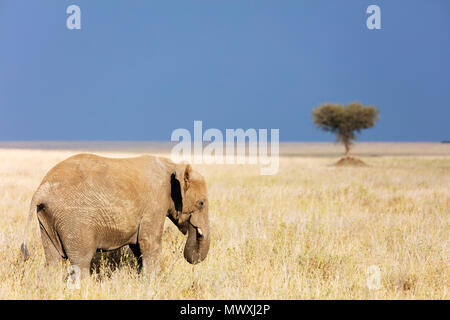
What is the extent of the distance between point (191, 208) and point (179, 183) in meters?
0.38

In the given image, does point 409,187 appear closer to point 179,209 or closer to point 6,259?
point 179,209

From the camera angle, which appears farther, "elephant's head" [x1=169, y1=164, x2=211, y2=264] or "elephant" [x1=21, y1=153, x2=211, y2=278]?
"elephant's head" [x1=169, y1=164, x2=211, y2=264]

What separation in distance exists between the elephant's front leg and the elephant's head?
363mm

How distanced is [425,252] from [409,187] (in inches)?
432

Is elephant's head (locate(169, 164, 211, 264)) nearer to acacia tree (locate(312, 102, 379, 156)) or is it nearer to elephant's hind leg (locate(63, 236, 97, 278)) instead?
elephant's hind leg (locate(63, 236, 97, 278))

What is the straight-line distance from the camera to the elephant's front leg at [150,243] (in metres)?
5.26

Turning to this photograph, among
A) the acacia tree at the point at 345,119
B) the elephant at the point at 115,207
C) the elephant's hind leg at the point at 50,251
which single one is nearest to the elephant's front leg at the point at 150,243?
the elephant at the point at 115,207

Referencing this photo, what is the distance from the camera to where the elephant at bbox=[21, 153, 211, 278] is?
4.73 m

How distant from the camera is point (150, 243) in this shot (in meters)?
5.29

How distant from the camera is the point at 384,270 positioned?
20.6 ft

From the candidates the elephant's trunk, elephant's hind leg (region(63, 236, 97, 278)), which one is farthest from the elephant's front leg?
elephant's hind leg (region(63, 236, 97, 278))

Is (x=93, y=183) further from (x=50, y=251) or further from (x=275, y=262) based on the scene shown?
(x=275, y=262)

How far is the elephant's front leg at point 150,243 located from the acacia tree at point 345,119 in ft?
141
